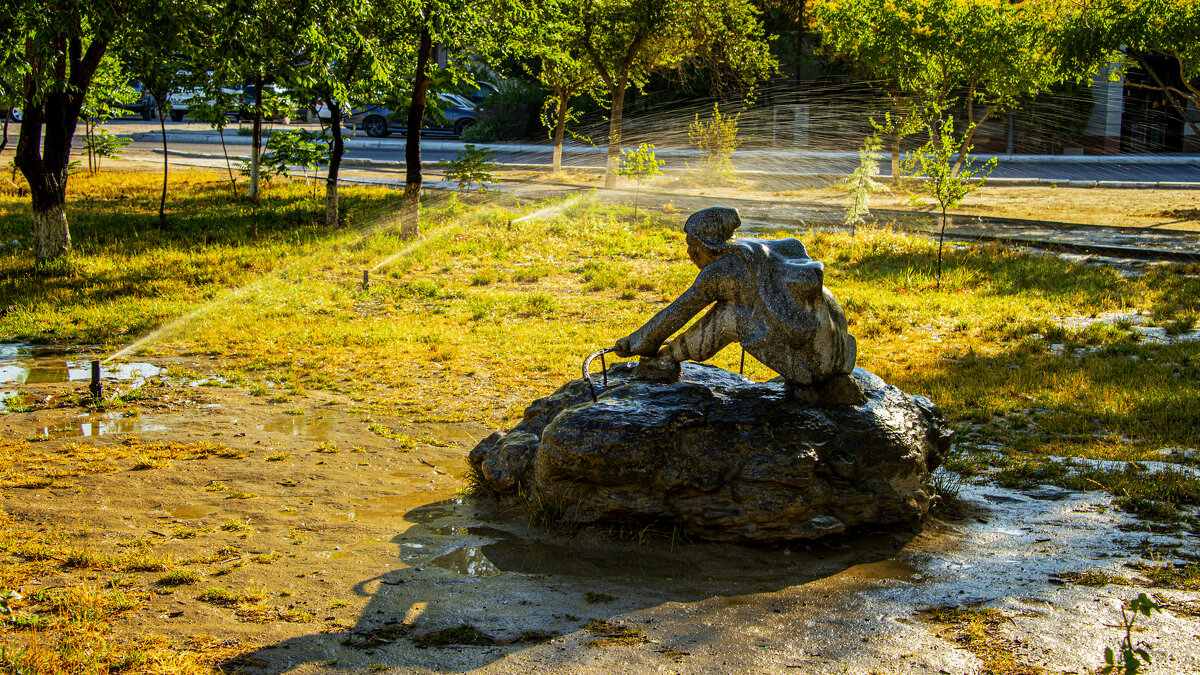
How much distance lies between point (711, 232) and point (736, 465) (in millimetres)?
1429

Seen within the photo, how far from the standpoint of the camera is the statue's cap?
18.4ft

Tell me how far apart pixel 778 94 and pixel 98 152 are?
76.8ft

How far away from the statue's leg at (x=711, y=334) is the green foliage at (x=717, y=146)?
18445 mm

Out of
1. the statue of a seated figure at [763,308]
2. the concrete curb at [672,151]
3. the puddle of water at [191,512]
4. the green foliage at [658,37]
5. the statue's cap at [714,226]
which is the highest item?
the green foliage at [658,37]

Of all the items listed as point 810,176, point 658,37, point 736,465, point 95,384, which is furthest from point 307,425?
point 810,176

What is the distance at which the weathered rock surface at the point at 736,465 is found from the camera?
5172mm

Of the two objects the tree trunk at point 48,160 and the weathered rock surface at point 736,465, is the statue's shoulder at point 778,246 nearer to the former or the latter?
the weathered rock surface at point 736,465

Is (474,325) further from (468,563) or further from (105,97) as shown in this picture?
(105,97)

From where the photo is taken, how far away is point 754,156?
32219 millimetres

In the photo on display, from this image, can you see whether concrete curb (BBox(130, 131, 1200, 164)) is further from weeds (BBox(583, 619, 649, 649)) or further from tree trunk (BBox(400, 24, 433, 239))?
weeds (BBox(583, 619, 649, 649))

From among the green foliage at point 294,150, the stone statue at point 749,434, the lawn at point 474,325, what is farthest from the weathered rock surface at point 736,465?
the green foliage at point 294,150

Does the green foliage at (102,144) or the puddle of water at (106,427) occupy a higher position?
the green foliage at (102,144)

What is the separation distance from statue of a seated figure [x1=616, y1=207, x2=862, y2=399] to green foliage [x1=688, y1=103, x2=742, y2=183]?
1842 cm

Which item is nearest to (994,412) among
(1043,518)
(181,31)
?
(1043,518)
